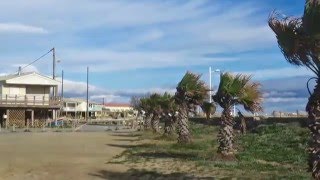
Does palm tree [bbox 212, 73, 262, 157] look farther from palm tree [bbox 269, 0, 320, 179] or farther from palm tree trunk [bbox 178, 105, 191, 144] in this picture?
palm tree [bbox 269, 0, 320, 179]

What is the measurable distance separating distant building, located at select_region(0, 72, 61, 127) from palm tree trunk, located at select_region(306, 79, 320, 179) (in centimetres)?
5526

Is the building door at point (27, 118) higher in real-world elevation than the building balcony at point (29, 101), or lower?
lower

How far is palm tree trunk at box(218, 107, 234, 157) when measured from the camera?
19625mm

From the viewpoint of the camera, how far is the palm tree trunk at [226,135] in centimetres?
1962

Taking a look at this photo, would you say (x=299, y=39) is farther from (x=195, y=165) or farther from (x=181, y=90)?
(x=181, y=90)

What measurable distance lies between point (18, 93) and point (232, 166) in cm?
5292

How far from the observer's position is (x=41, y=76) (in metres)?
67.6

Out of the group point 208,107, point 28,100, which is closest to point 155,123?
point 208,107

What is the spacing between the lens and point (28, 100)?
64312mm

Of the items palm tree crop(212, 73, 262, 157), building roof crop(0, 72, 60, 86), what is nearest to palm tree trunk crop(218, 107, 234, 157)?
palm tree crop(212, 73, 262, 157)

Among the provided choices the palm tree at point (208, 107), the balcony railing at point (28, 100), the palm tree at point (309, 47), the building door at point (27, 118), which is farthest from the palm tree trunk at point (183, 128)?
the building door at point (27, 118)

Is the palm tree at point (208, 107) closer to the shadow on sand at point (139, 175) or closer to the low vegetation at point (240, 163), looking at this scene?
the low vegetation at point (240, 163)

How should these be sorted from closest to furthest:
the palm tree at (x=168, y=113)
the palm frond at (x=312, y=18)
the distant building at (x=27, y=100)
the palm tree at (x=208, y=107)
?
the palm frond at (x=312, y=18) → the palm tree at (x=208, y=107) → the palm tree at (x=168, y=113) → the distant building at (x=27, y=100)

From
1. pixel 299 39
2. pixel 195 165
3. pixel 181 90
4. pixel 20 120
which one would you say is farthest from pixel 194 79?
pixel 20 120
